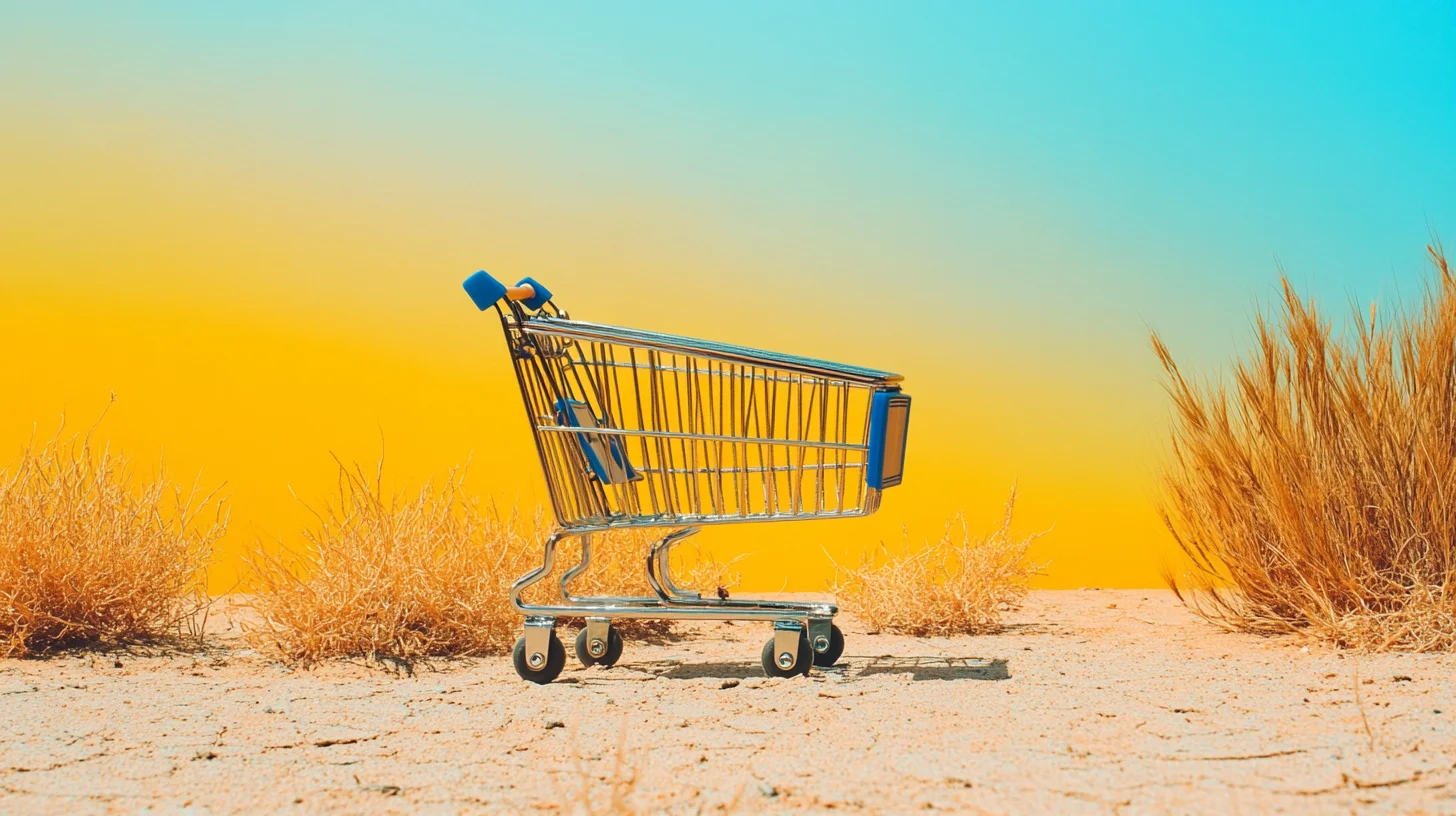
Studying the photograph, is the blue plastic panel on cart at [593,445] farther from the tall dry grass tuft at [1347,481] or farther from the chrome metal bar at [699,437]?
the tall dry grass tuft at [1347,481]

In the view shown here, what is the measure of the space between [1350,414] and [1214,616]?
1381 millimetres

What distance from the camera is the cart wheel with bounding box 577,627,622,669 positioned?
4543 millimetres

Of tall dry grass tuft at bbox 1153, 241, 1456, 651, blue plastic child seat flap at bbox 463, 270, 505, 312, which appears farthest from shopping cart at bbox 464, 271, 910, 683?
tall dry grass tuft at bbox 1153, 241, 1456, 651

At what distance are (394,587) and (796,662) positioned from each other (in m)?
1.90

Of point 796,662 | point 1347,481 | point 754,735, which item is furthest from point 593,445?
point 1347,481

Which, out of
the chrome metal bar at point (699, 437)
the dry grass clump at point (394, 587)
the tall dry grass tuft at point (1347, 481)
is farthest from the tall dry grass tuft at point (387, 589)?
the tall dry grass tuft at point (1347, 481)

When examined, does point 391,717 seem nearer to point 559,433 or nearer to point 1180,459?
point 559,433

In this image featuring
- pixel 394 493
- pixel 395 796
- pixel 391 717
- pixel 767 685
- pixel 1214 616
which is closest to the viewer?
pixel 395 796

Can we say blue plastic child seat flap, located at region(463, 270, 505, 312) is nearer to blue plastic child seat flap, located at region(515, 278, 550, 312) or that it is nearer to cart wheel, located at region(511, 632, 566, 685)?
blue plastic child seat flap, located at region(515, 278, 550, 312)

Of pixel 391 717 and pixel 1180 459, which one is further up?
pixel 1180 459

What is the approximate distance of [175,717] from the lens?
12.5 feet

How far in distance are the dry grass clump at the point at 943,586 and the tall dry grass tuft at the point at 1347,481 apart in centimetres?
121

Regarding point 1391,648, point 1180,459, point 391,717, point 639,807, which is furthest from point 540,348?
point 1391,648

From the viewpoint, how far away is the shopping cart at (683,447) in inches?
162
